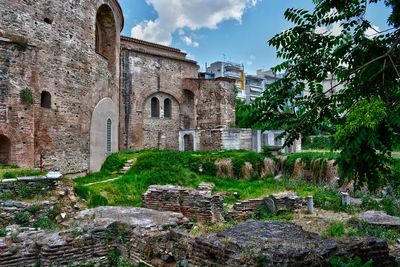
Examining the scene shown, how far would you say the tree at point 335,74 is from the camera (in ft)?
12.4

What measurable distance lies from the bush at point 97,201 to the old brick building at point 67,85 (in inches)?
78.9

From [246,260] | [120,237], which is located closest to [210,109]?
[120,237]

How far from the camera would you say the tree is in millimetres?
3773

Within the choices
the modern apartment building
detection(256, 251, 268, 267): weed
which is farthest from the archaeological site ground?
the modern apartment building

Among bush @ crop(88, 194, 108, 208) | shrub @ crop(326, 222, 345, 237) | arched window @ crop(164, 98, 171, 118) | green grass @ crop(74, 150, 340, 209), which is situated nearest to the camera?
shrub @ crop(326, 222, 345, 237)

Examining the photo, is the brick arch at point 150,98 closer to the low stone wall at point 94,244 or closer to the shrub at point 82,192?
the shrub at point 82,192

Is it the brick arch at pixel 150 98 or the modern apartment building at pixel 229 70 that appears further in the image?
the modern apartment building at pixel 229 70

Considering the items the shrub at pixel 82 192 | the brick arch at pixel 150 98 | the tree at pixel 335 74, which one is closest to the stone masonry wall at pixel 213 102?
the brick arch at pixel 150 98

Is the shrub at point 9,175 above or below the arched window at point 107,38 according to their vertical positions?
below

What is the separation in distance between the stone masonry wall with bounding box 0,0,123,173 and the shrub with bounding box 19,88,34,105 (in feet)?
0.35

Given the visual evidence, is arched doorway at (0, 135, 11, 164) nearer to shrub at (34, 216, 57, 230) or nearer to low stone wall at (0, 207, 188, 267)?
shrub at (34, 216, 57, 230)

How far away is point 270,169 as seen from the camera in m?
16.0

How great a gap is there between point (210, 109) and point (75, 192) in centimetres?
1510

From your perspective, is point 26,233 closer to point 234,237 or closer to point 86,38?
point 234,237
